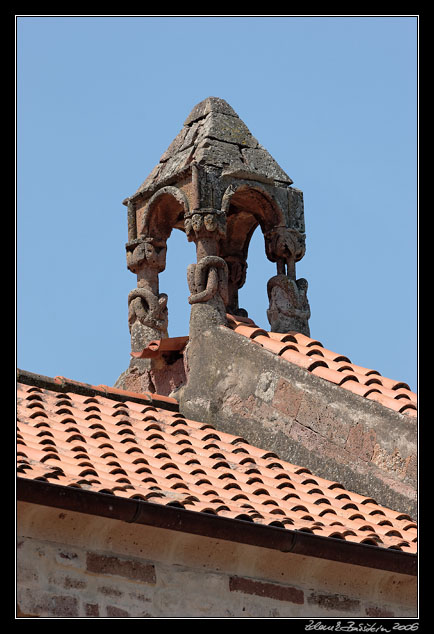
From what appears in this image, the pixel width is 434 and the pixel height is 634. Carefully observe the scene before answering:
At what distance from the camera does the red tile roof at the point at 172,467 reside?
336 inches

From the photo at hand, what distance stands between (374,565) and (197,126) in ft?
17.6

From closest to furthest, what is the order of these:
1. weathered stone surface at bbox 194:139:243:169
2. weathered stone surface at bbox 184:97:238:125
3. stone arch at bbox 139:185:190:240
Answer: weathered stone surface at bbox 194:139:243:169, stone arch at bbox 139:185:190:240, weathered stone surface at bbox 184:97:238:125

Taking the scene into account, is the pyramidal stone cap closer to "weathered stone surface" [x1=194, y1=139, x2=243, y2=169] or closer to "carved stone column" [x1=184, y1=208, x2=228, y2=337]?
"weathered stone surface" [x1=194, y1=139, x2=243, y2=169]

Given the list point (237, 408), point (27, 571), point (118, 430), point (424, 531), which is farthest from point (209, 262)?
point (27, 571)

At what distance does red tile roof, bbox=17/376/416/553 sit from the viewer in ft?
28.0

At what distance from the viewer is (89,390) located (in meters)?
11.1

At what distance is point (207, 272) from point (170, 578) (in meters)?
4.24

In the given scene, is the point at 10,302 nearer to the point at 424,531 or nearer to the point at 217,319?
the point at 424,531

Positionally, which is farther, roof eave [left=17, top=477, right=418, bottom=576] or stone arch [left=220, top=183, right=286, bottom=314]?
stone arch [left=220, top=183, right=286, bottom=314]

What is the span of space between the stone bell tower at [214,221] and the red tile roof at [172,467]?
1.18 meters

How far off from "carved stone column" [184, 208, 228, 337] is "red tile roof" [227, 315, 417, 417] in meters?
0.24

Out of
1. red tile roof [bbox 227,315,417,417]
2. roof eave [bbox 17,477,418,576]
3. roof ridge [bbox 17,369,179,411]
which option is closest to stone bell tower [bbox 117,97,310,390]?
red tile roof [bbox 227,315,417,417]

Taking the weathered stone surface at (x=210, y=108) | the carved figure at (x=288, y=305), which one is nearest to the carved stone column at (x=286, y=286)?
the carved figure at (x=288, y=305)

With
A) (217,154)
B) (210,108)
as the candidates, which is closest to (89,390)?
(217,154)
